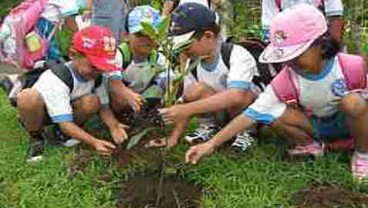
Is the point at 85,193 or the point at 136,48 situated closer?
the point at 85,193

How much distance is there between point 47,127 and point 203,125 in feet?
2.49

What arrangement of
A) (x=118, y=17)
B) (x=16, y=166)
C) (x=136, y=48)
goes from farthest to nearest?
(x=118, y=17)
(x=136, y=48)
(x=16, y=166)

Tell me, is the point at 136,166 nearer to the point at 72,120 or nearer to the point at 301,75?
the point at 72,120

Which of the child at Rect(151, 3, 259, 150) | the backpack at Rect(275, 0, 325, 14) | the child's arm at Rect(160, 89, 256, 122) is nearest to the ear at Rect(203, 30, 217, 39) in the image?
the child at Rect(151, 3, 259, 150)

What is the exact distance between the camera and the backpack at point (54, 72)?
3.57m

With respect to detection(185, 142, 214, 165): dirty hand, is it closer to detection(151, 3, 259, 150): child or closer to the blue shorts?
detection(151, 3, 259, 150): child

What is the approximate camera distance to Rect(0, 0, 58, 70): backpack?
3.87 metres

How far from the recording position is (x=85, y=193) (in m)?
3.19

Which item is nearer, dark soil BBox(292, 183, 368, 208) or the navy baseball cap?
dark soil BBox(292, 183, 368, 208)

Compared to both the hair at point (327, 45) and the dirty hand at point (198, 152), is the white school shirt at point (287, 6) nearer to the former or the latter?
the hair at point (327, 45)

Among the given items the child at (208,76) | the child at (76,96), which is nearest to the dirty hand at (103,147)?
the child at (76,96)

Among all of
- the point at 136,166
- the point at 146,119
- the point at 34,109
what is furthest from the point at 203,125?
the point at 34,109

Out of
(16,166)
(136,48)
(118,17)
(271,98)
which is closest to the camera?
(271,98)

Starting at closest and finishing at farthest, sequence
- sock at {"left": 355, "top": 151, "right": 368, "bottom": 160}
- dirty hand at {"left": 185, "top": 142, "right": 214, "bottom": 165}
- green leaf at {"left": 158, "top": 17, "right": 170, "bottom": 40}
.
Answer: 1. green leaf at {"left": 158, "top": 17, "right": 170, "bottom": 40}
2. dirty hand at {"left": 185, "top": 142, "right": 214, "bottom": 165}
3. sock at {"left": 355, "top": 151, "right": 368, "bottom": 160}
